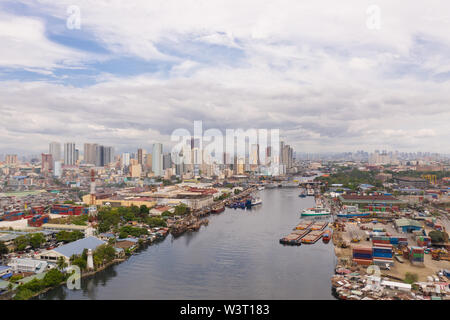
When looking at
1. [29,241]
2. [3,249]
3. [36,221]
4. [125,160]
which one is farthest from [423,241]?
[125,160]

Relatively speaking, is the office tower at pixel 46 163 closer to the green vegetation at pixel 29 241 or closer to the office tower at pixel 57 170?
the office tower at pixel 57 170

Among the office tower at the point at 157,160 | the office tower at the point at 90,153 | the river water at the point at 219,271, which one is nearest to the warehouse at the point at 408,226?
the river water at the point at 219,271

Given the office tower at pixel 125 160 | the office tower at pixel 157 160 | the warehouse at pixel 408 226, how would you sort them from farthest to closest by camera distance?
1. the office tower at pixel 125 160
2. the office tower at pixel 157 160
3. the warehouse at pixel 408 226

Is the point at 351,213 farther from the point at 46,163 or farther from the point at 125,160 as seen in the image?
the point at 125,160

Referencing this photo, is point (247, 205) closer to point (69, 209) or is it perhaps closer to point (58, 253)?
point (69, 209)

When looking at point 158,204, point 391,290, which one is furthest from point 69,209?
point 391,290

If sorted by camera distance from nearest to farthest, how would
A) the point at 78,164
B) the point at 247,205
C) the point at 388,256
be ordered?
1. the point at 388,256
2. the point at 247,205
3. the point at 78,164

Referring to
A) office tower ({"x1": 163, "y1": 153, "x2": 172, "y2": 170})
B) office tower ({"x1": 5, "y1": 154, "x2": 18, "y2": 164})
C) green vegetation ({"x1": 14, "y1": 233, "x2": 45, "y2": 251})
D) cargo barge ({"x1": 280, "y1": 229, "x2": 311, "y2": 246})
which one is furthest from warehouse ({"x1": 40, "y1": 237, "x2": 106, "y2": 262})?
office tower ({"x1": 5, "y1": 154, "x2": 18, "y2": 164})
